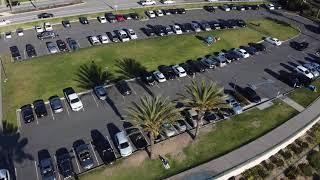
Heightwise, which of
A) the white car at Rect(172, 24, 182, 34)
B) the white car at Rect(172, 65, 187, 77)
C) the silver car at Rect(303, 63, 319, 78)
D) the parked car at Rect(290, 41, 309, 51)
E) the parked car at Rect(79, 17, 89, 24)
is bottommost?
the silver car at Rect(303, 63, 319, 78)

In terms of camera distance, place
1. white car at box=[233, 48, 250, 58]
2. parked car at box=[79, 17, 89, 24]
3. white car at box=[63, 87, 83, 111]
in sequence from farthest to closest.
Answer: parked car at box=[79, 17, 89, 24]
white car at box=[233, 48, 250, 58]
white car at box=[63, 87, 83, 111]

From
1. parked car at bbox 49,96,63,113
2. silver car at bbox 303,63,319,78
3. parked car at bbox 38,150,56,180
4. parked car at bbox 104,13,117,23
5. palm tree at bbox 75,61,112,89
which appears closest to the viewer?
parked car at bbox 38,150,56,180

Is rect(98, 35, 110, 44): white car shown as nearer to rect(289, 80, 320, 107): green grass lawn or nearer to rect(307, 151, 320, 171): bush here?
rect(289, 80, 320, 107): green grass lawn

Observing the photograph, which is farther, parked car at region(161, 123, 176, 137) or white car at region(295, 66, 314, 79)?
white car at region(295, 66, 314, 79)

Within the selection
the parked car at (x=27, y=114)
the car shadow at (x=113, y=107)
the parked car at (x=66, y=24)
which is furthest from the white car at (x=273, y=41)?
the parked car at (x=27, y=114)

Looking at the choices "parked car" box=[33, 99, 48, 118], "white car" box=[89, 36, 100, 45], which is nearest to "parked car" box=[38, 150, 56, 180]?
"parked car" box=[33, 99, 48, 118]

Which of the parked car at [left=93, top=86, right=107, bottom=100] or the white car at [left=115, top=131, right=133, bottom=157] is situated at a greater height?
the parked car at [left=93, top=86, right=107, bottom=100]

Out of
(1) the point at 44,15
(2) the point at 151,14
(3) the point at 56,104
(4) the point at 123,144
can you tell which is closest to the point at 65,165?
(4) the point at 123,144

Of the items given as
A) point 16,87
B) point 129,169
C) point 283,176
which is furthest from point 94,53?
point 283,176
